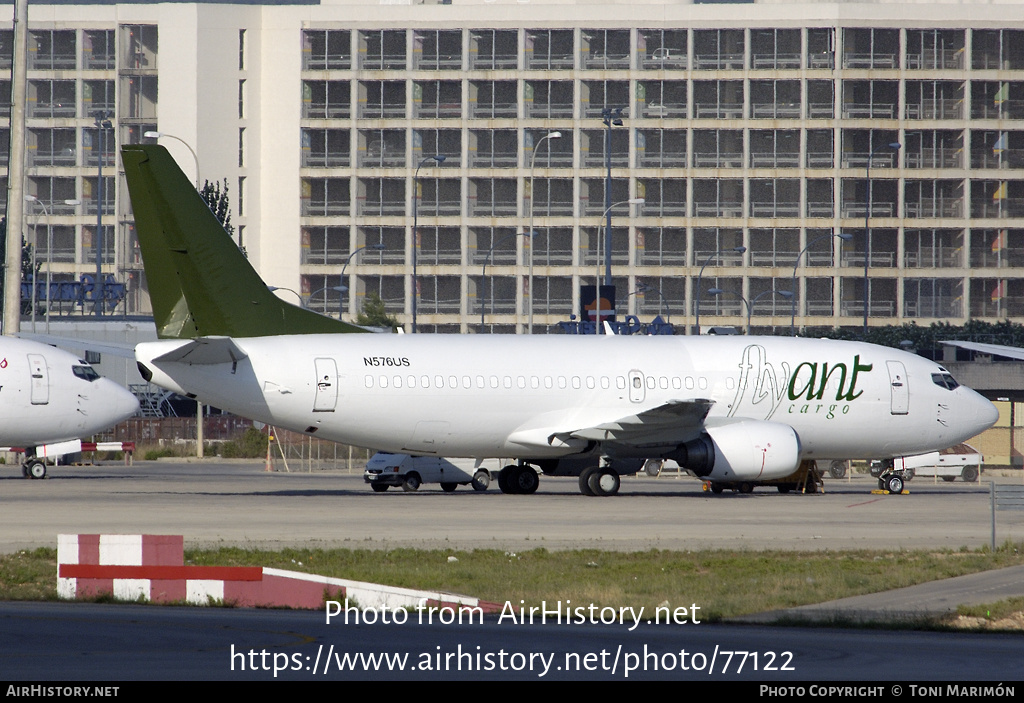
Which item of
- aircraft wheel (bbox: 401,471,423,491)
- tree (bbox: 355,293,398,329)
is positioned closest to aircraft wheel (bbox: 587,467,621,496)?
aircraft wheel (bbox: 401,471,423,491)

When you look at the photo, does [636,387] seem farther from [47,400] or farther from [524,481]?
[47,400]

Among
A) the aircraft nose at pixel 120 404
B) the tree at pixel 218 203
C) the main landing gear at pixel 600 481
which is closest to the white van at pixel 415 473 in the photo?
the main landing gear at pixel 600 481

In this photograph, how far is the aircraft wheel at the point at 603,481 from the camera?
3519 centimetres

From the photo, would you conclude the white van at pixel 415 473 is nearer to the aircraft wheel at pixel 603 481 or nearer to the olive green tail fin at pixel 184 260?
the aircraft wheel at pixel 603 481

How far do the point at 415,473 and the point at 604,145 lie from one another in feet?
248

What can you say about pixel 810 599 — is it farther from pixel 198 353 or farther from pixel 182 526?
pixel 198 353

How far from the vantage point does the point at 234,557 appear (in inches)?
782

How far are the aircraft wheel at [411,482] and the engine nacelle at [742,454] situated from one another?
799cm

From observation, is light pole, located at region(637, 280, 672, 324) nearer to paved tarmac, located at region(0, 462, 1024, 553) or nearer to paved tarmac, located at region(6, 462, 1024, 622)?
paved tarmac, located at region(0, 462, 1024, 553)

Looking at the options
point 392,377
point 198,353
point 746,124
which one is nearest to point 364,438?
point 392,377

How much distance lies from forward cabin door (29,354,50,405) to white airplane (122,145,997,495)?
11779 millimetres

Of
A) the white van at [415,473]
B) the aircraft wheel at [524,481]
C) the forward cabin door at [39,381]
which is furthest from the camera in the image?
the forward cabin door at [39,381]

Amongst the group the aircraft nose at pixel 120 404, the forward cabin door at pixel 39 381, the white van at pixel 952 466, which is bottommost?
the white van at pixel 952 466

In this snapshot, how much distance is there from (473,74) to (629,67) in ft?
40.7
